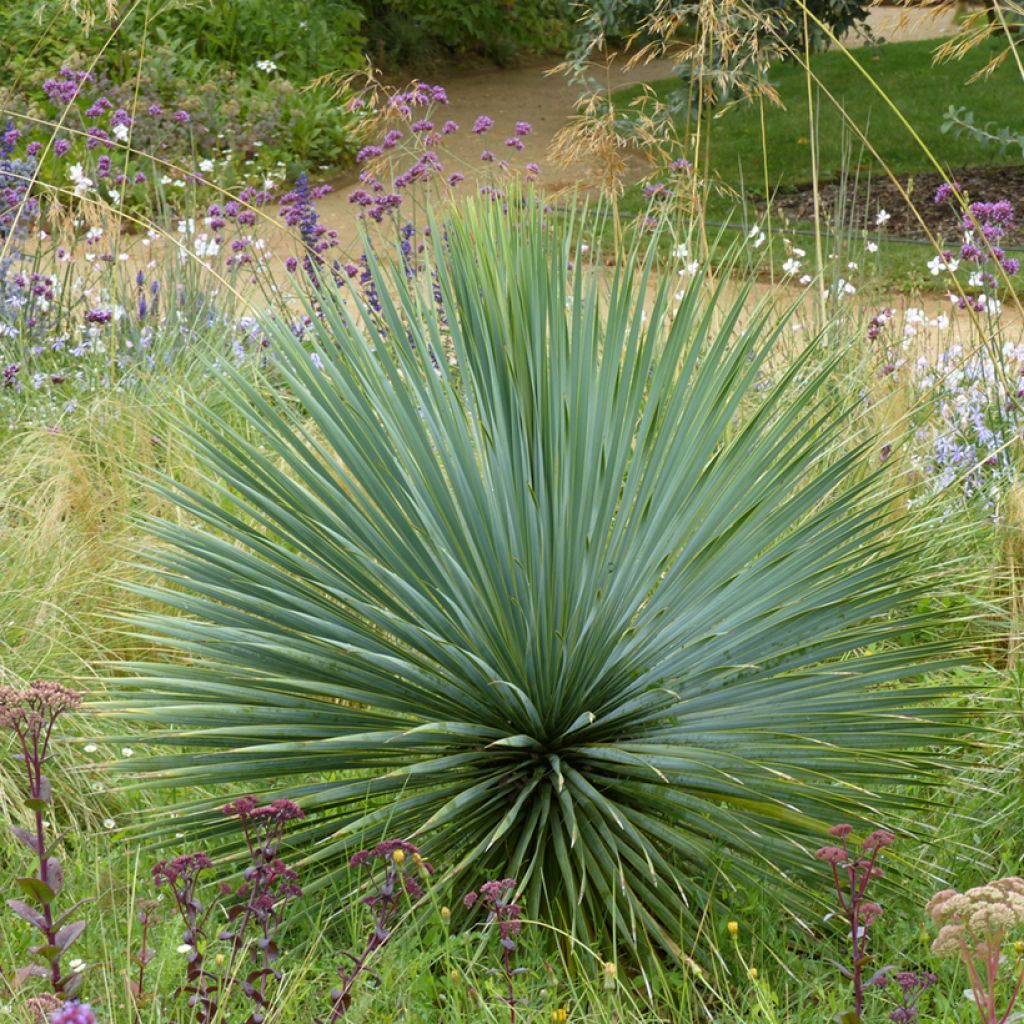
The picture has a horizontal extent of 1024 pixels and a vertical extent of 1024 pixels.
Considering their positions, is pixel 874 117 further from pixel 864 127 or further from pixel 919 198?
pixel 919 198

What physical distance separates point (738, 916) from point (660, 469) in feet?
2.88

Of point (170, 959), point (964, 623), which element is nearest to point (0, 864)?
point (170, 959)

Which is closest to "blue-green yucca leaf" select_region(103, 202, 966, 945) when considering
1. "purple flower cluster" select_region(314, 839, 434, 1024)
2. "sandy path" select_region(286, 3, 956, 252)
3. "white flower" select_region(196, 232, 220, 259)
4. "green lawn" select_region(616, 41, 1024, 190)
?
"purple flower cluster" select_region(314, 839, 434, 1024)

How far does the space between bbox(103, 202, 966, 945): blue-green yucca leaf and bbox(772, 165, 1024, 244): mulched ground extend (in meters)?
9.11

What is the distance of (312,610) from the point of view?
9.28 ft

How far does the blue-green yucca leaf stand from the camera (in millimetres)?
2703

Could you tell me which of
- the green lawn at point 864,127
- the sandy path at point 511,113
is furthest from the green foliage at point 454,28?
the green lawn at point 864,127

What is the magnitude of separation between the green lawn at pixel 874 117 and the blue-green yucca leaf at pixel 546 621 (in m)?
9.22

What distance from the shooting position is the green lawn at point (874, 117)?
44.0ft

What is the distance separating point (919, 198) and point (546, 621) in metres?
10.8

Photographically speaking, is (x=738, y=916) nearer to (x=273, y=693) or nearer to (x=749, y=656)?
(x=749, y=656)

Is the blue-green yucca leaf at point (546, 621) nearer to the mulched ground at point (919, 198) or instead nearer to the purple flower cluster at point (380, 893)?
the purple flower cluster at point (380, 893)

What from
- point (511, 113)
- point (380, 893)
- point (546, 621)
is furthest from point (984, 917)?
point (511, 113)

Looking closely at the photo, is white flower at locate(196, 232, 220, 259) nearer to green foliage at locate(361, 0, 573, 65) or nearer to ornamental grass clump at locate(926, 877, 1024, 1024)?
ornamental grass clump at locate(926, 877, 1024, 1024)
